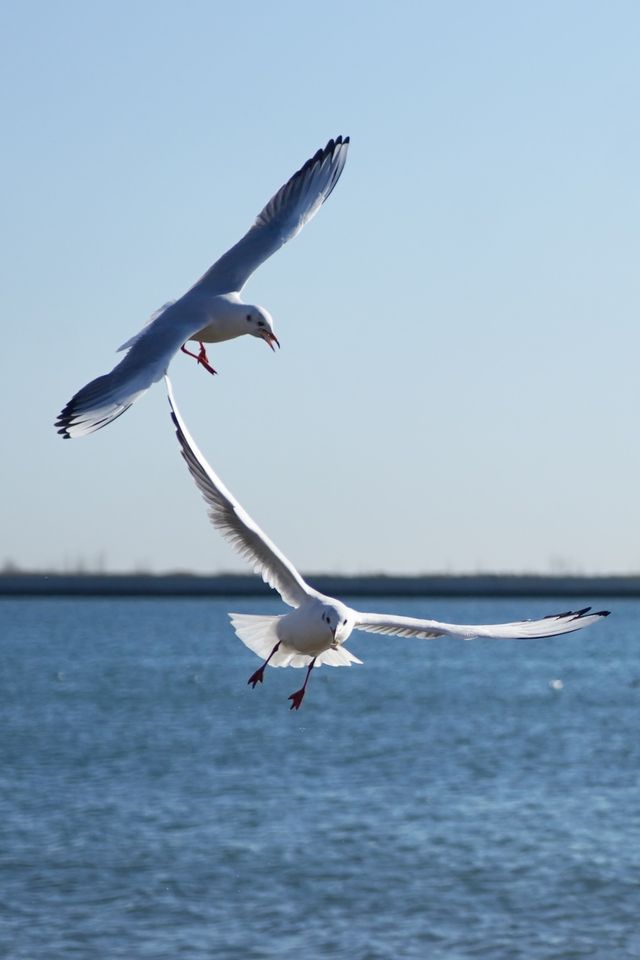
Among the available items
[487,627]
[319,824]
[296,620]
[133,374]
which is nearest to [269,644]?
[296,620]

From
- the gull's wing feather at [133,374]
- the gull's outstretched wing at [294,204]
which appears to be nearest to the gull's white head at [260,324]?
the gull's wing feather at [133,374]

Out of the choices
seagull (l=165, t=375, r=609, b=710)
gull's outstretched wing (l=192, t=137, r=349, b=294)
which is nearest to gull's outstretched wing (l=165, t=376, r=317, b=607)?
seagull (l=165, t=375, r=609, b=710)

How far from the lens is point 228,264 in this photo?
9820 millimetres

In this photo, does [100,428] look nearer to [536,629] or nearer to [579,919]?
[536,629]

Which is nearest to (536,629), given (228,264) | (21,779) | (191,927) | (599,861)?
(228,264)

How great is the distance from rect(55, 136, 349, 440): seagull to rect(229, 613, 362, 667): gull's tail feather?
2142mm

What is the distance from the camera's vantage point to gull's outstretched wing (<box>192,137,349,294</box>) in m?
10.1

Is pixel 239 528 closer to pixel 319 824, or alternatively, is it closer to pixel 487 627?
pixel 487 627

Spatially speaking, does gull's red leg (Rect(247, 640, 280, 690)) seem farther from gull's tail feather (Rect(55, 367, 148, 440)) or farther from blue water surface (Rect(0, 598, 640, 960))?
blue water surface (Rect(0, 598, 640, 960))

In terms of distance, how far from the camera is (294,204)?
1038 centimetres

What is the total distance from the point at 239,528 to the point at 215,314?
5.46ft

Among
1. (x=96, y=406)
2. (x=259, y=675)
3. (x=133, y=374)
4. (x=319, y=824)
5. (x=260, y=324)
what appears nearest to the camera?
(x=96, y=406)

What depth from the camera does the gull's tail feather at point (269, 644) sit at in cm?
1080

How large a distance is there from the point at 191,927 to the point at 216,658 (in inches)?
2577
